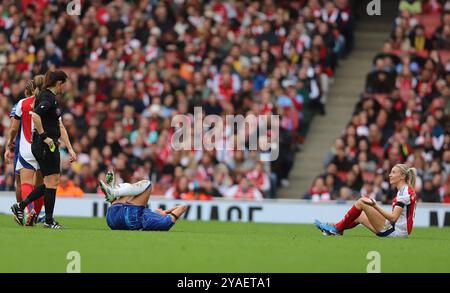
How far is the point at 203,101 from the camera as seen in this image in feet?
87.7

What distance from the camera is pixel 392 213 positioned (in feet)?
52.1

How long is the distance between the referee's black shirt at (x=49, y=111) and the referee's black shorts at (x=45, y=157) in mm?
174

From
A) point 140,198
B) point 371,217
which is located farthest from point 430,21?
point 140,198

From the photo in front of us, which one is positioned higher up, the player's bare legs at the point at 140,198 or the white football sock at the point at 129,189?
the white football sock at the point at 129,189

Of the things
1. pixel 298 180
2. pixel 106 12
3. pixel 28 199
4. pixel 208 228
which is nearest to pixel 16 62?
pixel 106 12

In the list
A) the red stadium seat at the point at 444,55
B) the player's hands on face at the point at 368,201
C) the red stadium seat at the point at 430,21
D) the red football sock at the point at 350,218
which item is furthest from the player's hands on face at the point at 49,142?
the red stadium seat at the point at 430,21

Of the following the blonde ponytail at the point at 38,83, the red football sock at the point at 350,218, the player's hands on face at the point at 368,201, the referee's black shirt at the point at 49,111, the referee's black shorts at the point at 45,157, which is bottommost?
the red football sock at the point at 350,218

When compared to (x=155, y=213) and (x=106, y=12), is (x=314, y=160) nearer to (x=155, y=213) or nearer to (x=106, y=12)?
(x=106, y=12)

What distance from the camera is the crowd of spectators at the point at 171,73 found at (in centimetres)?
2550

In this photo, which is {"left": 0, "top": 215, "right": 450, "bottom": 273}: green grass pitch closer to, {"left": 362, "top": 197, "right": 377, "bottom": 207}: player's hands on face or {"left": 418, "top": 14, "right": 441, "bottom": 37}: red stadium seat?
{"left": 362, "top": 197, "right": 377, "bottom": 207}: player's hands on face

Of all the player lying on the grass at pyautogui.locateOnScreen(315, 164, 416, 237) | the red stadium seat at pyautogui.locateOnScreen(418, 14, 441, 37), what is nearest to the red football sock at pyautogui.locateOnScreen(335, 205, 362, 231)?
the player lying on the grass at pyautogui.locateOnScreen(315, 164, 416, 237)

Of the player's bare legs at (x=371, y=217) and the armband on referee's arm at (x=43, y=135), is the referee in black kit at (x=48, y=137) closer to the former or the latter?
the armband on referee's arm at (x=43, y=135)

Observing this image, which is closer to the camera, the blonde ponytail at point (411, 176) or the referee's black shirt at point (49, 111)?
the referee's black shirt at point (49, 111)

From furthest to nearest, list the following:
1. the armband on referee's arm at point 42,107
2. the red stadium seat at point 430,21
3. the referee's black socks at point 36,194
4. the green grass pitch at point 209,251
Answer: the red stadium seat at point 430,21, the referee's black socks at point 36,194, the armband on referee's arm at point 42,107, the green grass pitch at point 209,251
